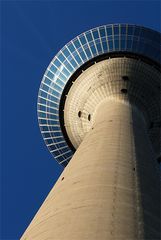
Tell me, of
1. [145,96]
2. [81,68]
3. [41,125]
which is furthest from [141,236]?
[41,125]

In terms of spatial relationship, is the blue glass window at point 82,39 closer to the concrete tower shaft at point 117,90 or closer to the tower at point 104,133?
the tower at point 104,133

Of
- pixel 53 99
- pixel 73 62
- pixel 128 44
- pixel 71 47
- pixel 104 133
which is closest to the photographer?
pixel 104 133

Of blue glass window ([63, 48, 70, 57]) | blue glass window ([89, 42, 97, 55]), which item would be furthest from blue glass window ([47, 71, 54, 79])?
blue glass window ([89, 42, 97, 55])

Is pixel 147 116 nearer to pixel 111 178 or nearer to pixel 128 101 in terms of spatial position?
pixel 128 101

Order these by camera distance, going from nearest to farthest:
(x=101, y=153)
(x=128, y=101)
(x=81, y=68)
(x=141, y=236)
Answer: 1. (x=141, y=236)
2. (x=101, y=153)
3. (x=128, y=101)
4. (x=81, y=68)

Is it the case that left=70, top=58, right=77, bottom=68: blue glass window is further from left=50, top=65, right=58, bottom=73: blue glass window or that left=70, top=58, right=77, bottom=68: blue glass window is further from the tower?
left=50, top=65, right=58, bottom=73: blue glass window

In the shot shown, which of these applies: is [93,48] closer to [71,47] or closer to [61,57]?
[71,47]

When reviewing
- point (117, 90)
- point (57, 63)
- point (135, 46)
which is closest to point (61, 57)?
point (57, 63)
